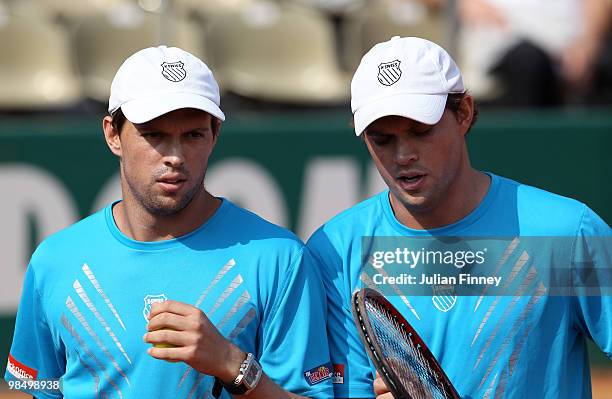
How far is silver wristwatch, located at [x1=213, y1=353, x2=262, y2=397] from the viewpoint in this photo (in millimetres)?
3542

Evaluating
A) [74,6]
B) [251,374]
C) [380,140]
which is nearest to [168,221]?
[251,374]

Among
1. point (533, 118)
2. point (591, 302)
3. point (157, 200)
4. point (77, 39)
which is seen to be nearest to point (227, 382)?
point (157, 200)

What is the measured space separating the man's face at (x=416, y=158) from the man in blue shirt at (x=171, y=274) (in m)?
0.38

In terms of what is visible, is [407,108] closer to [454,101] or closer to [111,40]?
[454,101]

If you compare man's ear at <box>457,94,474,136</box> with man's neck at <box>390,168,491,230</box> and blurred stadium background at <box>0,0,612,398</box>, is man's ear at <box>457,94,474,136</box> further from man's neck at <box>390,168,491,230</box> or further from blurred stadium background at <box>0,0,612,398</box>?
blurred stadium background at <box>0,0,612,398</box>

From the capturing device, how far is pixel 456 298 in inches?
150

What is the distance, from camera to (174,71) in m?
3.86

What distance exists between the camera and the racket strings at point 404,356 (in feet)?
11.1

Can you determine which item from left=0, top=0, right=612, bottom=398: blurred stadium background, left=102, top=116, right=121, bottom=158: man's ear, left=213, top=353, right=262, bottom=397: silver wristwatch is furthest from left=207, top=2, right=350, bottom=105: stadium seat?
left=213, top=353, right=262, bottom=397: silver wristwatch

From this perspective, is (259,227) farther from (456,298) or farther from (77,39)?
(77,39)

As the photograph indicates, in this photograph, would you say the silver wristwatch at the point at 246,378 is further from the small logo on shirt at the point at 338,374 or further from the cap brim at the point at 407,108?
the cap brim at the point at 407,108

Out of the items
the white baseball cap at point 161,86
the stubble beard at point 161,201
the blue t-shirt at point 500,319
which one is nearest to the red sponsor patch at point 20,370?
the stubble beard at point 161,201

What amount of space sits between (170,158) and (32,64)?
5184 mm

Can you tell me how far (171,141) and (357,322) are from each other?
89 cm
